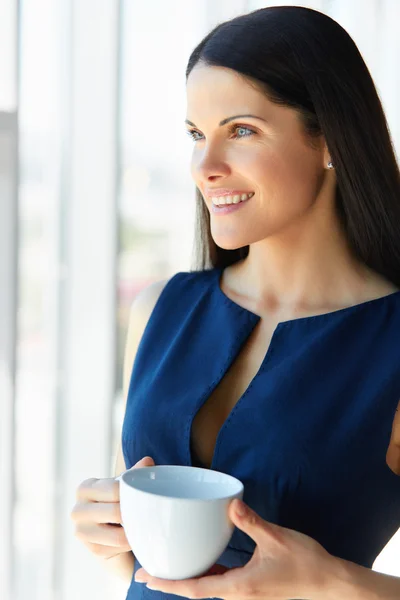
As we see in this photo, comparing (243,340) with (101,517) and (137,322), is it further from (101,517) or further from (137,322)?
(101,517)

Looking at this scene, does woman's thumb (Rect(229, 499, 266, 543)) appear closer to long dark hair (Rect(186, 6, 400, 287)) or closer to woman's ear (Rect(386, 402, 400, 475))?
woman's ear (Rect(386, 402, 400, 475))

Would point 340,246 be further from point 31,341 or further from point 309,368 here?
point 31,341

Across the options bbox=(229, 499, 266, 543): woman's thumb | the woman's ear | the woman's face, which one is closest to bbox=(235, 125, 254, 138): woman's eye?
the woman's face

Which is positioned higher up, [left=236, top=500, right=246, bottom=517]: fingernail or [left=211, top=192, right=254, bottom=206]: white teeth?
[left=211, top=192, right=254, bottom=206]: white teeth

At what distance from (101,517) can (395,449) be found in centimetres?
45

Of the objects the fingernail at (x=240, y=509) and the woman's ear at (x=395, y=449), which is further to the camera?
the woman's ear at (x=395, y=449)

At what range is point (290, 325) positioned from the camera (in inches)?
49.5

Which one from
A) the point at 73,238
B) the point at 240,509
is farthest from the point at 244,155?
the point at 73,238

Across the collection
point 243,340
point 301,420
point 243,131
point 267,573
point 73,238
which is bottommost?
point 267,573

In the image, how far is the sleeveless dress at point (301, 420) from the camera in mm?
1113

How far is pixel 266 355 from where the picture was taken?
1.23m

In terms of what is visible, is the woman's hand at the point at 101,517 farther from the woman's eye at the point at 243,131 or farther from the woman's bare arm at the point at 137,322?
the woman's eye at the point at 243,131

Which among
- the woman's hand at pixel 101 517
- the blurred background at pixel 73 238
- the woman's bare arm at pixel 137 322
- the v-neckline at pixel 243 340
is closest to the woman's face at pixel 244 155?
the v-neckline at pixel 243 340

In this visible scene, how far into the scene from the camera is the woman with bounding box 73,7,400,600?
112 centimetres
